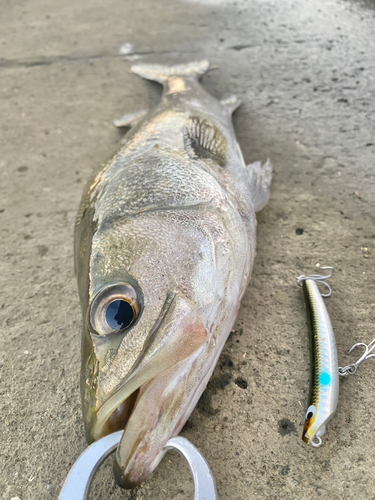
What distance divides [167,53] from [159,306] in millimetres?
4149

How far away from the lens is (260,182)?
2.61 m

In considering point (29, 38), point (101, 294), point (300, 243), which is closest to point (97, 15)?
point (29, 38)

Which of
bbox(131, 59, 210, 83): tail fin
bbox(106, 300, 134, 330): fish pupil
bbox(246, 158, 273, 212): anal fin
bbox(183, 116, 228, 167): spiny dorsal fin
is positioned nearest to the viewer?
bbox(106, 300, 134, 330): fish pupil

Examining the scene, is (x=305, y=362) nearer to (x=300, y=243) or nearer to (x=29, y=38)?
(x=300, y=243)

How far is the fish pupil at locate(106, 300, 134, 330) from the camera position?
137cm

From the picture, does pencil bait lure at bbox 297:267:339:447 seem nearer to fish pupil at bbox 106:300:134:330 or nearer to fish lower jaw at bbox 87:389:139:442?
fish lower jaw at bbox 87:389:139:442

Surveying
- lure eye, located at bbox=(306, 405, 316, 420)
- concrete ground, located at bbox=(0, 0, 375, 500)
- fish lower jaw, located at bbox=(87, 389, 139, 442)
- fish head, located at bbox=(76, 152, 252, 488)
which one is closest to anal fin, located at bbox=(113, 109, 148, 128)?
concrete ground, located at bbox=(0, 0, 375, 500)

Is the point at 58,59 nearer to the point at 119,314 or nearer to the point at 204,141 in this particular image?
the point at 204,141

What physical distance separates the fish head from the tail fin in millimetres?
2444

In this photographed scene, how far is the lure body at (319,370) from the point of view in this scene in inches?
59.7

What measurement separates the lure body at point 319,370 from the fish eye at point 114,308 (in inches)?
35.1

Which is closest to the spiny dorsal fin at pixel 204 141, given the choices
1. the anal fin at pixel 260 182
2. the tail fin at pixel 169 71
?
the anal fin at pixel 260 182

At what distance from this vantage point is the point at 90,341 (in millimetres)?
1390

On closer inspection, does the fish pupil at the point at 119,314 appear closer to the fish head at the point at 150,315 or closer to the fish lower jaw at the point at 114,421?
the fish head at the point at 150,315
